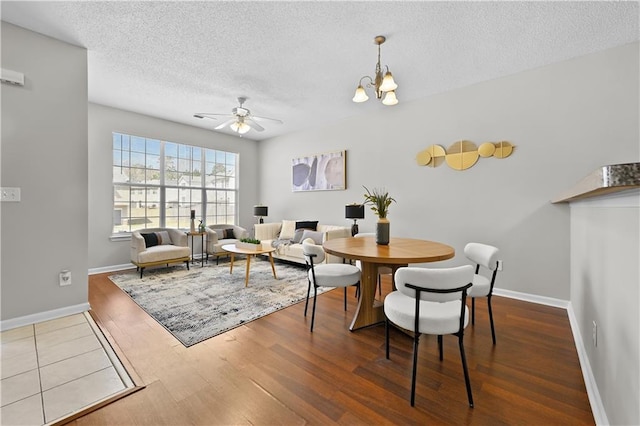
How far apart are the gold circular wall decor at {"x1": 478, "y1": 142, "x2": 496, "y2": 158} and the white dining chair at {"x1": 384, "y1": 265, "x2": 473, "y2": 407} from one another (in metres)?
2.47

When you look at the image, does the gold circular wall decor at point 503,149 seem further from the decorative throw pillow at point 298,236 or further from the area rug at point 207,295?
the decorative throw pillow at point 298,236

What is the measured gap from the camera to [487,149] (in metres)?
3.38

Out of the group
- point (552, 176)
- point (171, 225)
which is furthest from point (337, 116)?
point (171, 225)

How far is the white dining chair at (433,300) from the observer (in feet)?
4.78

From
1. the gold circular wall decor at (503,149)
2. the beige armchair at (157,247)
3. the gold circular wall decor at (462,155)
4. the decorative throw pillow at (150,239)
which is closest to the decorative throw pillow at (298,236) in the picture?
the beige armchair at (157,247)

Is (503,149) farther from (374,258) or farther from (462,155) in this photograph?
(374,258)

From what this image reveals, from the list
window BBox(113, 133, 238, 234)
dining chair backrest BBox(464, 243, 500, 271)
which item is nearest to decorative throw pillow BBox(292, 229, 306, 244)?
window BBox(113, 133, 238, 234)

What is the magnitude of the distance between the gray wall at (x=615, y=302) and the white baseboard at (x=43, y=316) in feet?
13.5

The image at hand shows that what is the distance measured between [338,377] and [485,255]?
154 centimetres

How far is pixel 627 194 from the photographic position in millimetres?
1106

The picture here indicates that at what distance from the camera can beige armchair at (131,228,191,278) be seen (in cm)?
409

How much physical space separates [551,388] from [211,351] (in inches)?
91.9

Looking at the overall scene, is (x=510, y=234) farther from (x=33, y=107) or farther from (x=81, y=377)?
(x=33, y=107)

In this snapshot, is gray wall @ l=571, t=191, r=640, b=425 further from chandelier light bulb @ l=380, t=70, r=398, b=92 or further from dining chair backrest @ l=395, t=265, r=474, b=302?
chandelier light bulb @ l=380, t=70, r=398, b=92
